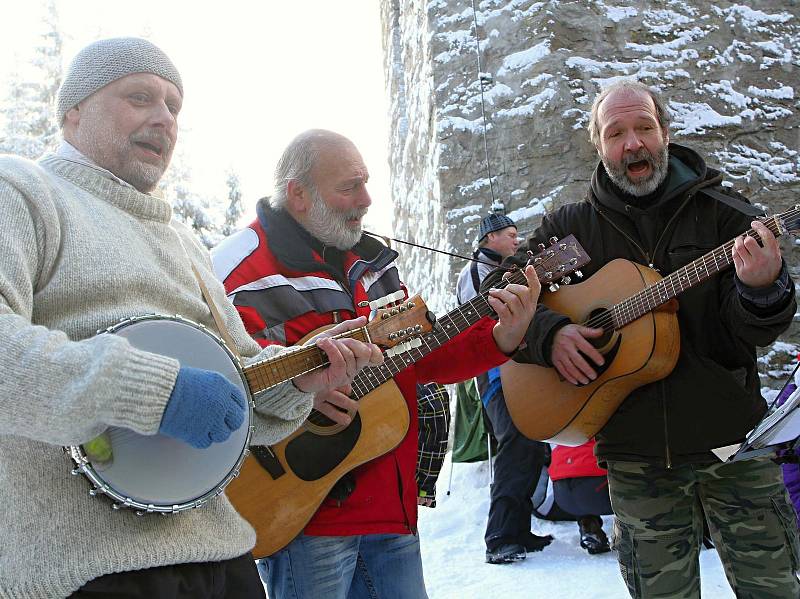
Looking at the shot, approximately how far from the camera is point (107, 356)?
1279mm

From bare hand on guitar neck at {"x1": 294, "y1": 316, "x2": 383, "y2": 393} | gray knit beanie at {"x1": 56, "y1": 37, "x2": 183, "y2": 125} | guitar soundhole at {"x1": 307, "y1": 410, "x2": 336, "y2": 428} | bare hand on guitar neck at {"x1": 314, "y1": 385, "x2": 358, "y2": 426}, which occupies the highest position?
gray knit beanie at {"x1": 56, "y1": 37, "x2": 183, "y2": 125}

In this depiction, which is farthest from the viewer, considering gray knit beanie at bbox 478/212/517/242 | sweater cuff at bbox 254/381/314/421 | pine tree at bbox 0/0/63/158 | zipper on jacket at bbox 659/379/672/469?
pine tree at bbox 0/0/63/158

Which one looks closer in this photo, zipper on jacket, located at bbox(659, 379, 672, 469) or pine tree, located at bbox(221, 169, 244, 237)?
zipper on jacket, located at bbox(659, 379, 672, 469)

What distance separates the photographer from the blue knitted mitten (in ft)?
4.36

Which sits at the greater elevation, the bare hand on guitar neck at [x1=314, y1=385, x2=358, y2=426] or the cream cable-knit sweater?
the cream cable-knit sweater

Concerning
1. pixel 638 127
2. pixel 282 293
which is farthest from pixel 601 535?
pixel 282 293

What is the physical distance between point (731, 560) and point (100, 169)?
7.19ft

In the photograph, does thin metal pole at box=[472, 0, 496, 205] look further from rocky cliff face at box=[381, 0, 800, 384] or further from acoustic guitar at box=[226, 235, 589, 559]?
acoustic guitar at box=[226, 235, 589, 559]

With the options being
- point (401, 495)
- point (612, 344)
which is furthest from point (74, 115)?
point (612, 344)

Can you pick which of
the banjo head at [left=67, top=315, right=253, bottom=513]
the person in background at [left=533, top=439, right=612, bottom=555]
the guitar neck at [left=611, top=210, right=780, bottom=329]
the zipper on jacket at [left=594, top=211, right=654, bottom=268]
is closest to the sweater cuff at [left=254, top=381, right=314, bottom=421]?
the banjo head at [left=67, top=315, right=253, bottom=513]

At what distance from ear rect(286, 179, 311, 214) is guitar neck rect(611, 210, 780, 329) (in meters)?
1.20

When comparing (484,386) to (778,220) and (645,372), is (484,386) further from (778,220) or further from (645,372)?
(778,220)

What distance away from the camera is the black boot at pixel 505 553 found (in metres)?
4.46

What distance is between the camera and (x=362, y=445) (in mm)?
2359
